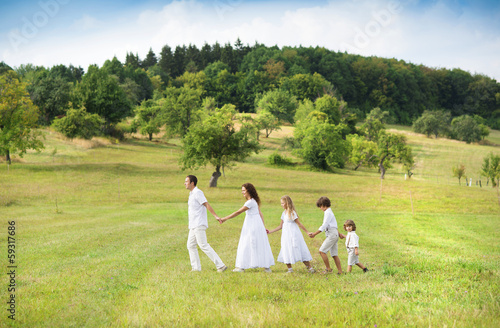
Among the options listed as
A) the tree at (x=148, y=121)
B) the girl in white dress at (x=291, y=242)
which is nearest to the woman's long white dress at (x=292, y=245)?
the girl in white dress at (x=291, y=242)

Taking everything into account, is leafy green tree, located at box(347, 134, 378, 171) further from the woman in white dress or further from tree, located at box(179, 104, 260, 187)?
the woman in white dress

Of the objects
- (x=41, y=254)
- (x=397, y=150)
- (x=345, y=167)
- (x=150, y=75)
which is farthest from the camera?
(x=150, y=75)

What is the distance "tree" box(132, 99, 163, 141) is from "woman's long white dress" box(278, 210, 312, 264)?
90099mm

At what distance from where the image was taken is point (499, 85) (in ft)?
590

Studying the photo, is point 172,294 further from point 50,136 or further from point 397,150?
point 397,150

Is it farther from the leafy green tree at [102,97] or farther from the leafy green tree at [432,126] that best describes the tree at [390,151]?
the leafy green tree at [102,97]

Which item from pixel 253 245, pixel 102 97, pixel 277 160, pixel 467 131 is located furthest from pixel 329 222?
pixel 467 131

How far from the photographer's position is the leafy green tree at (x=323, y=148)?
279ft

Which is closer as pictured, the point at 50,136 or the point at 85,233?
the point at 85,233

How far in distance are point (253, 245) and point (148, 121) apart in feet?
331

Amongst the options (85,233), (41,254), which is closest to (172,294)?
(41,254)

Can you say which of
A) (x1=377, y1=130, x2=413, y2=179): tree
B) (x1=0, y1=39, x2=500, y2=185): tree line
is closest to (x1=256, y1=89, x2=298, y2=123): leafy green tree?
(x1=0, y1=39, x2=500, y2=185): tree line

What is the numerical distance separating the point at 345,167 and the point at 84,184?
62.4m

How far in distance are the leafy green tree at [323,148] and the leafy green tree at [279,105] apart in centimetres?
4392
